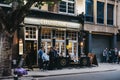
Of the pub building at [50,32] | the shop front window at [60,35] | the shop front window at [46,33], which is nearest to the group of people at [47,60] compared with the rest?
the pub building at [50,32]

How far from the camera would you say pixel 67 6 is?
35.9 metres

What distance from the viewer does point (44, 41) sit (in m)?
32.6

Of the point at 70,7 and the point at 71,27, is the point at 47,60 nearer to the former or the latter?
the point at 71,27

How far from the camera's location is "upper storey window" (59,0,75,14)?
1382 inches

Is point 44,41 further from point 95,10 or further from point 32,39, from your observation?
point 95,10

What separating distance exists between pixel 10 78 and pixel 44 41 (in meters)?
11.4

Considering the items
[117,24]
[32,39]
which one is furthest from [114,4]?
[32,39]

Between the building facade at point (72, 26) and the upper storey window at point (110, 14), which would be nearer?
the building facade at point (72, 26)

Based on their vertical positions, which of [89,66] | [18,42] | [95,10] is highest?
[95,10]

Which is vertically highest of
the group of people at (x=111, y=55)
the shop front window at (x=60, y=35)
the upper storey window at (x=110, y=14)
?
the upper storey window at (x=110, y=14)

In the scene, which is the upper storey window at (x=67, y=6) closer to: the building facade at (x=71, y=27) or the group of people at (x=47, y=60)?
the building facade at (x=71, y=27)

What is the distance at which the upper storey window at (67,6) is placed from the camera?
115 feet

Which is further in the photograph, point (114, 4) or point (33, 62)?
point (114, 4)

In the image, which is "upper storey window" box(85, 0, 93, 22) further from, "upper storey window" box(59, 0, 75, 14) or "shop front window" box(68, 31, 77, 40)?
"shop front window" box(68, 31, 77, 40)
